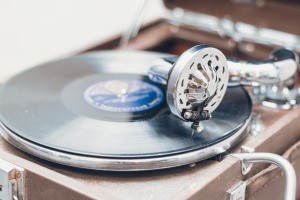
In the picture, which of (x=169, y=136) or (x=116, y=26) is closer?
(x=169, y=136)

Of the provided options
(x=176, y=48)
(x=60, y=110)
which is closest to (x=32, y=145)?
(x=60, y=110)

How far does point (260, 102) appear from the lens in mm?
1046

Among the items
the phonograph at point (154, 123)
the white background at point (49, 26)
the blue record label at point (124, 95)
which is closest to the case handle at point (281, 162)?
the phonograph at point (154, 123)

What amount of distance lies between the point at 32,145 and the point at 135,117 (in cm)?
16

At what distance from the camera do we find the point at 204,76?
0.83m

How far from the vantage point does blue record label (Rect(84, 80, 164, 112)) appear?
0.95 metres

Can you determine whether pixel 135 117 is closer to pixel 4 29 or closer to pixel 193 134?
pixel 193 134

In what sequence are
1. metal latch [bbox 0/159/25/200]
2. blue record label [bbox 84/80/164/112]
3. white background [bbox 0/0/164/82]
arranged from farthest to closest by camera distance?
white background [bbox 0/0/164/82], blue record label [bbox 84/80/164/112], metal latch [bbox 0/159/25/200]

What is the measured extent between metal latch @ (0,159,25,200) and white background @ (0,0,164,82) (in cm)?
108

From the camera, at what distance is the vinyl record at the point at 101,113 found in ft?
A: 2.70

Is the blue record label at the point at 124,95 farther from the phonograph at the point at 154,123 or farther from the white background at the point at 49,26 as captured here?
Answer: the white background at the point at 49,26

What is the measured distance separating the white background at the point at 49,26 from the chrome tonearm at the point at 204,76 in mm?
962

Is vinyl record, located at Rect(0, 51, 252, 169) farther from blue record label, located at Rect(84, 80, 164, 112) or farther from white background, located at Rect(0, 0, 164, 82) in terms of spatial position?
white background, located at Rect(0, 0, 164, 82)

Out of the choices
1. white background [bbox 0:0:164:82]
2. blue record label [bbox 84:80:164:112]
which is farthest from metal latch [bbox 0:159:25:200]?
white background [bbox 0:0:164:82]
